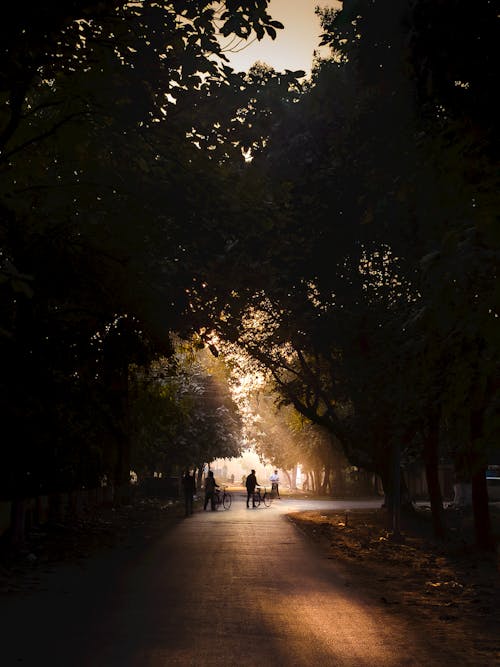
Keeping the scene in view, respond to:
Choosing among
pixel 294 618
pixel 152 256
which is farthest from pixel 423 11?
pixel 152 256

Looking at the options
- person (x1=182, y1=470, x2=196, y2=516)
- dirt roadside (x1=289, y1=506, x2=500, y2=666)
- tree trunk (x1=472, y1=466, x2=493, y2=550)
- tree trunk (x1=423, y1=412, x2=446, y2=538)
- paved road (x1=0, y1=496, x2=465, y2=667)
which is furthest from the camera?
person (x1=182, y1=470, x2=196, y2=516)

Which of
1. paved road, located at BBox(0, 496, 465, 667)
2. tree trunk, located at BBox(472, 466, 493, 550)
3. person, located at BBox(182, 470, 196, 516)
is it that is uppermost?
person, located at BBox(182, 470, 196, 516)

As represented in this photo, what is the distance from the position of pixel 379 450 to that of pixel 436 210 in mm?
20580

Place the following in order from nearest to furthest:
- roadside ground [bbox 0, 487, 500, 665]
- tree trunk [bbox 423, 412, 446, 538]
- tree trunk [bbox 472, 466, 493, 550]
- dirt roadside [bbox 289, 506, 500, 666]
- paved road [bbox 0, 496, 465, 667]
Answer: paved road [bbox 0, 496, 465, 667] → dirt roadside [bbox 289, 506, 500, 666] → roadside ground [bbox 0, 487, 500, 665] → tree trunk [bbox 472, 466, 493, 550] → tree trunk [bbox 423, 412, 446, 538]

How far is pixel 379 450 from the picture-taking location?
31.8m

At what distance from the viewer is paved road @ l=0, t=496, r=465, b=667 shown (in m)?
8.28

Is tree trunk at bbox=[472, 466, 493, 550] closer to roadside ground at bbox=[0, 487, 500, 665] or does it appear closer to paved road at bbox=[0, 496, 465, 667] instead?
roadside ground at bbox=[0, 487, 500, 665]

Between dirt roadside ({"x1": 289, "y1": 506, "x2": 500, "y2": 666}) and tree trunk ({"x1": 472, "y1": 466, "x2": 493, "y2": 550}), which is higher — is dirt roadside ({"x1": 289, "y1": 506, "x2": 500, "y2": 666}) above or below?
below

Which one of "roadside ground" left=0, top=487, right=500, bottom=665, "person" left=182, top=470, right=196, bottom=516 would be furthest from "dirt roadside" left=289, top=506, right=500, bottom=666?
"person" left=182, top=470, right=196, bottom=516

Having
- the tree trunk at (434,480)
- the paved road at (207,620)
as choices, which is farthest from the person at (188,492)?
the paved road at (207,620)

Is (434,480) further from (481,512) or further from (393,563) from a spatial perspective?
(393,563)

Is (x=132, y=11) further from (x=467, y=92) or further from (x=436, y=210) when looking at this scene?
(x=467, y=92)

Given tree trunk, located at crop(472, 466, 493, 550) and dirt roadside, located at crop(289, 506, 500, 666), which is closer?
dirt roadside, located at crop(289, 506, 500, 666)

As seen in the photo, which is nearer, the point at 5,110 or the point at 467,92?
the point at 467,92
